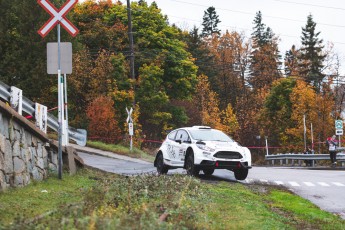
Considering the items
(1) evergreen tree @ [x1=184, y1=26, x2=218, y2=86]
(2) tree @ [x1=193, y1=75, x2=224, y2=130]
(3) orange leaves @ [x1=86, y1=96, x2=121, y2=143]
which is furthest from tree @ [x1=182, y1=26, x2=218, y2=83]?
(3) orange leaves @ [x1=86, y1=96, x2=121, y2=143]

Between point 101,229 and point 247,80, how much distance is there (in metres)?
74.5

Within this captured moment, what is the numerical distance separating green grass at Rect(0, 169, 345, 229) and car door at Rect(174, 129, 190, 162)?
379 centimetres

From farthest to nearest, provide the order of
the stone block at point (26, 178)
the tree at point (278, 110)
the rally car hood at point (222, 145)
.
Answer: the tree at point (278, 110) < the rally car hood at point (222, 145) < the stone block at point (26, 178)

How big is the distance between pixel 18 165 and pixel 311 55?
6863 centimetres

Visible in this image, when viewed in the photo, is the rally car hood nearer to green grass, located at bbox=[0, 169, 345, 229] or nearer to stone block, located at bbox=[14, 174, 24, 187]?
green grass, located at bbox=[0, 169, 345, 229]

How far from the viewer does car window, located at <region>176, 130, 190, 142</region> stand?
731 inches

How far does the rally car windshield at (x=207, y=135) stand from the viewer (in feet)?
60.2

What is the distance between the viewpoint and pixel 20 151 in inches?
464

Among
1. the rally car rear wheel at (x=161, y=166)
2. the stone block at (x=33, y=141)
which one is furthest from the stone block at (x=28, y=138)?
the rally car rear wheel at (x=161, y=166)

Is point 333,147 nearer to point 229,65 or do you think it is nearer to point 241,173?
point 241,173

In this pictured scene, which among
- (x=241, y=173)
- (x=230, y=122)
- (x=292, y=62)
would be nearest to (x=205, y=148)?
(x=241, y=173)

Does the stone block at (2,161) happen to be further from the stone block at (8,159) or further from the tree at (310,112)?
the tree at (310,112)

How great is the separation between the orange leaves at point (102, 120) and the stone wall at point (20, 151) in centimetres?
2281

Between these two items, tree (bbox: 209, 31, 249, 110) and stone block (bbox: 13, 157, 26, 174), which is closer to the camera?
stone block (bbox: 13, 157, 26, 174)
